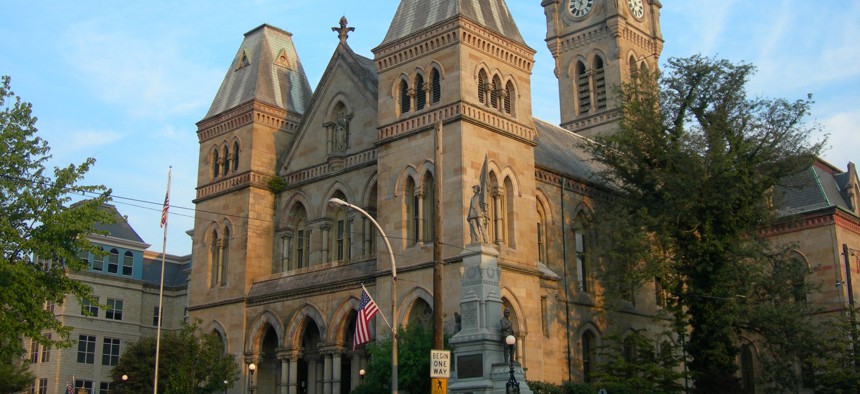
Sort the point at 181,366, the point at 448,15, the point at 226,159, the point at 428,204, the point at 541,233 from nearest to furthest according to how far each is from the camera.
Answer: the point at 428,204
the point at 448,15
the point at 181,366
the point at 541,233
the point at 226,159

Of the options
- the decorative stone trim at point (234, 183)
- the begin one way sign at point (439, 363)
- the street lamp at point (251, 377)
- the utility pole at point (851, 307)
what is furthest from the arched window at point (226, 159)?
the utility pole at point (851, 307)

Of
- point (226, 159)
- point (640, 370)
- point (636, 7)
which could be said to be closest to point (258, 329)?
point (226, 159)

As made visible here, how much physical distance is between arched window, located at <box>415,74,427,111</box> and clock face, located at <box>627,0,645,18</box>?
96.2 ft

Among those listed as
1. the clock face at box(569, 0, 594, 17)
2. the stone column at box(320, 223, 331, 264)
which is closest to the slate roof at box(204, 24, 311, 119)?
the stone column at box(320, 223, 331, 264)

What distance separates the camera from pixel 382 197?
3753 centimetres

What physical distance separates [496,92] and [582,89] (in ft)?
80.4

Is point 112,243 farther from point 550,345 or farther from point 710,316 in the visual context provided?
point 710,316

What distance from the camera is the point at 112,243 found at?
2504 inches

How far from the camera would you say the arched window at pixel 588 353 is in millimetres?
40656

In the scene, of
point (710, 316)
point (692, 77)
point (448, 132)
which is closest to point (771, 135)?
point (692, 77)

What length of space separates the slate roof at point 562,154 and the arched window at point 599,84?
263 inches

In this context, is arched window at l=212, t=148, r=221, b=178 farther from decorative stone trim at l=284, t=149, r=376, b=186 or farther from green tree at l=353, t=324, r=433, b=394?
green tree at l=353, t=324, r=433, b=394

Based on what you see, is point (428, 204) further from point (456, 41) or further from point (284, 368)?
point (284, 368)

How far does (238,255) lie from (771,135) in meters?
23.5
